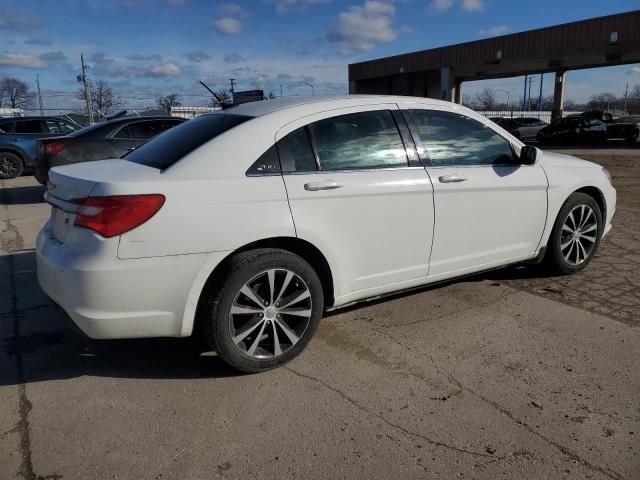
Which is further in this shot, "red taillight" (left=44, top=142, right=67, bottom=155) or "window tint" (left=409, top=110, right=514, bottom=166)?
"red taillight" (left=44, top=142, right=67, bottom=155)

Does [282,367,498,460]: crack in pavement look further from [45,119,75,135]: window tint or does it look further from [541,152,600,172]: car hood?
[45,119,75,135]: window tint

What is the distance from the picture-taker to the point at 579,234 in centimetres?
486

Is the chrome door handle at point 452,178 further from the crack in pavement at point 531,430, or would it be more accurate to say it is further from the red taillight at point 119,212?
the red taillight at point 119,212

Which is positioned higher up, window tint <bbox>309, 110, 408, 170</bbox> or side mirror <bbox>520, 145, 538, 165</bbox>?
window tint <bbox>309, 110, 408, 170</bbox>

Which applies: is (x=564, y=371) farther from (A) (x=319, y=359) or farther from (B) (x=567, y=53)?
(B) (x=567, y=53)

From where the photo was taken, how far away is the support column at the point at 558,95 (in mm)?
32938

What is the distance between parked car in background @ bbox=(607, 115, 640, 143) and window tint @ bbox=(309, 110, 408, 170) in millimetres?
27361

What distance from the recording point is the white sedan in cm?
281

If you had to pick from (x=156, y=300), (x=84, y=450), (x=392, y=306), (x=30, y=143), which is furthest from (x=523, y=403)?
(x=30, y=143)

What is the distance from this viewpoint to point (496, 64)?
31344 millimetres

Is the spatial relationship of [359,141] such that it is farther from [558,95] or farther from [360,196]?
[558,95]

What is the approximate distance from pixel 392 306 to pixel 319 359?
41.6 inches

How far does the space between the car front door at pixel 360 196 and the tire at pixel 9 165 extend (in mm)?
12959

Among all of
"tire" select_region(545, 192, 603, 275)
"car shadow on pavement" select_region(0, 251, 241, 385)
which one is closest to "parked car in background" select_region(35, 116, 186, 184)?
"car shadow on pavement" select_region(0, 251, 241, 385)
